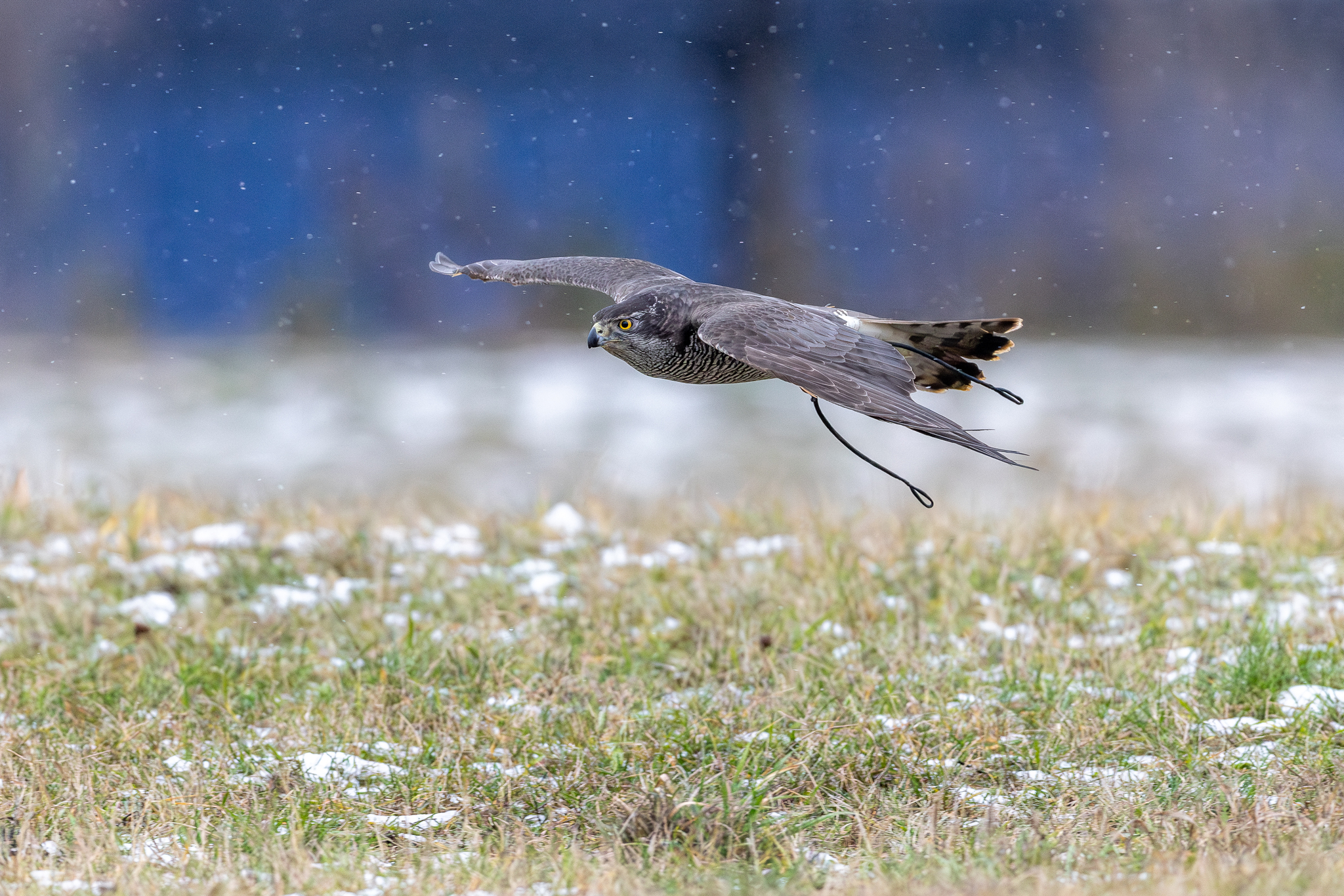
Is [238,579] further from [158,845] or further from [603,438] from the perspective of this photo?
[603,438]

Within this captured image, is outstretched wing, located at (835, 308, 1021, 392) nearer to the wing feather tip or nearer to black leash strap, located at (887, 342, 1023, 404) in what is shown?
black leash strap, located at (887, 342, 1023, 404)

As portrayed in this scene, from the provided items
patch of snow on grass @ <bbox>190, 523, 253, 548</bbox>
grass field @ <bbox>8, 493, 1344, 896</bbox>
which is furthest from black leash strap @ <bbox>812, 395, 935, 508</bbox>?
patch of snow on grass @ <bbox>190, 523, 253, 548</bbox>

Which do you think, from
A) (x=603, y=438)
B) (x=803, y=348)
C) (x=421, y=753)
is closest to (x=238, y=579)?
(x=421, y=753)

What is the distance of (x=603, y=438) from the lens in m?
9.48

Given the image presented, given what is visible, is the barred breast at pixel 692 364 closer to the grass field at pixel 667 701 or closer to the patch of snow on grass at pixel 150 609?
the grass field at pixel 667 701

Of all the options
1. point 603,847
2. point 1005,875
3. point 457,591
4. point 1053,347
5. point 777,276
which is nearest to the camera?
point 1005,875

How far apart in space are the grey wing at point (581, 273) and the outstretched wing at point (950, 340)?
65 cm

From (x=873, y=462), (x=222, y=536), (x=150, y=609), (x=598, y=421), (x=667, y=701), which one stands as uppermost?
(x=873, y=462)

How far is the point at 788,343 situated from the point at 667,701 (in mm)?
1348

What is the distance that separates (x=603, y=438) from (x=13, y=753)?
249 inches

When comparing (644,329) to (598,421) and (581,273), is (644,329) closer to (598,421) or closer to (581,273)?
(581,273)

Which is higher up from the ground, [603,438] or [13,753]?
[603,438]

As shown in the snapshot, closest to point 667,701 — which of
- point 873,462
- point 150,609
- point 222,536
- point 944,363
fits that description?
point 944,363

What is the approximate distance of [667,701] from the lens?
3.73 m
